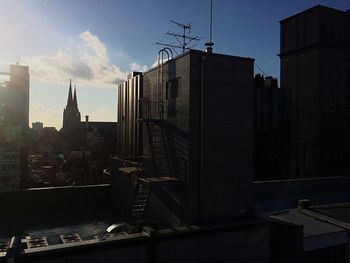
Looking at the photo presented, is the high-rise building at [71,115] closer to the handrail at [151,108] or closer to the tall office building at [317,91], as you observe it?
the tall office building at [317,91]

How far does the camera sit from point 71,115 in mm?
184000

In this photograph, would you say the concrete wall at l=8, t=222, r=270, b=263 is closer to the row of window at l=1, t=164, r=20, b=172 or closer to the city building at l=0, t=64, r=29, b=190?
the city building at l=0, t=64, r=29, b=190

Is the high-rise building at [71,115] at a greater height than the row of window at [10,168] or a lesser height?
greater

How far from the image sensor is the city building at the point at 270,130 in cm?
5594

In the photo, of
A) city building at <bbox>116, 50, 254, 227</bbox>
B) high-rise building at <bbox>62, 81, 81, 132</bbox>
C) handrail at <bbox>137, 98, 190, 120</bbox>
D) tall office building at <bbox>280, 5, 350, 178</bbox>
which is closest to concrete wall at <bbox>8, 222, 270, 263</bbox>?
city building at <bbox>116, 50, 254, 227</bbox>

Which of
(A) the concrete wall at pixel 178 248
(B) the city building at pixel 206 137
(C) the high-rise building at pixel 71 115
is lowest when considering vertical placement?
(A) the concrete wall at pixel 178 248

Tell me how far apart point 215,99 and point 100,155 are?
4236 inches

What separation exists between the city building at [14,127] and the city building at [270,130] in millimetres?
50370

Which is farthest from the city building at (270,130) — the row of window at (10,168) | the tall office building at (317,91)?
the row of window at (10,168)

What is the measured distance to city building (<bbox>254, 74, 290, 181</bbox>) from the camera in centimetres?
5594

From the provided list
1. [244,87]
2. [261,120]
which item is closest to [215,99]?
[244,87]

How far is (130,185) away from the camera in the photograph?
17172 mm

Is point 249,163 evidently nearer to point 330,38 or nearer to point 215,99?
point 215,99

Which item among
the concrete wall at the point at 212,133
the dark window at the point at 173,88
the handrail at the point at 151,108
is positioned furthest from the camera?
the handrail at the point at 151,108
